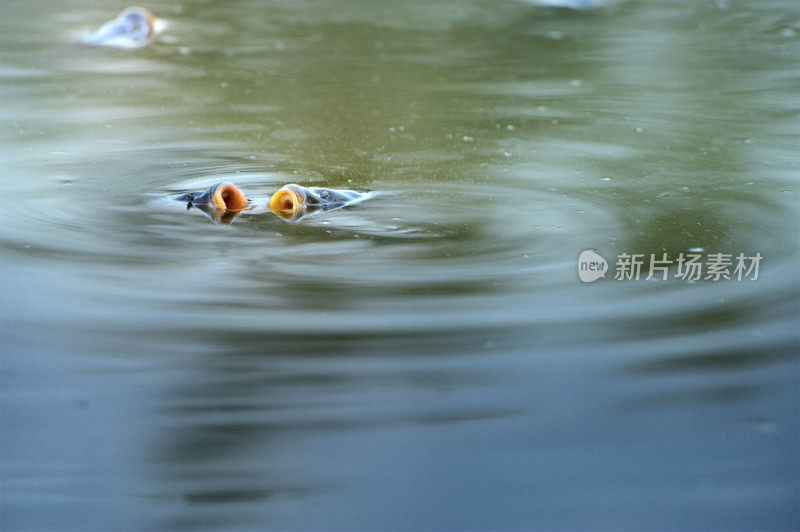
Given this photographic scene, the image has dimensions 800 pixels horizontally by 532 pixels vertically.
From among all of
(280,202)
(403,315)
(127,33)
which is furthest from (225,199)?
(127,33)

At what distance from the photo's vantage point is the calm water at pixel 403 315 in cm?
155

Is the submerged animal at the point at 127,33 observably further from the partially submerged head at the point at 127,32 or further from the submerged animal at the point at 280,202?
the submerged animal at the point at 280,202

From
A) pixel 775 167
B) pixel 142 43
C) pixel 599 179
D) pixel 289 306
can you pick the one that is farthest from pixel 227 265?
pixel 142 43

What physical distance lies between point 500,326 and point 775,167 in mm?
1432

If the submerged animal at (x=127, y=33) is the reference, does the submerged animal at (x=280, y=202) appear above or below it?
below

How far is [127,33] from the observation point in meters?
4.99

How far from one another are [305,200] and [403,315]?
697 millimetres

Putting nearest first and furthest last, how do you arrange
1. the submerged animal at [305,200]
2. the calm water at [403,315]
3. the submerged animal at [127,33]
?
the calm water at [403,315]
the submerged animal at [305,200]
the submerged animal at [127,33]

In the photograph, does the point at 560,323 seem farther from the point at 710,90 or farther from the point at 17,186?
the point at 710,90

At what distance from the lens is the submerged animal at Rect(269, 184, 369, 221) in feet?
8.36

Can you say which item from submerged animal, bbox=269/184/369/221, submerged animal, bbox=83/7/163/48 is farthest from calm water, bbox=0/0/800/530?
submerged animal, bbox=83/7/163/48

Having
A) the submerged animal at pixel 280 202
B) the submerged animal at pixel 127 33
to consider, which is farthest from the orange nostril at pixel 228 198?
the submerged animal at pixel 127 33

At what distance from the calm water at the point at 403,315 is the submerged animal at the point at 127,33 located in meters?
1.06

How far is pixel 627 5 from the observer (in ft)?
18.3
